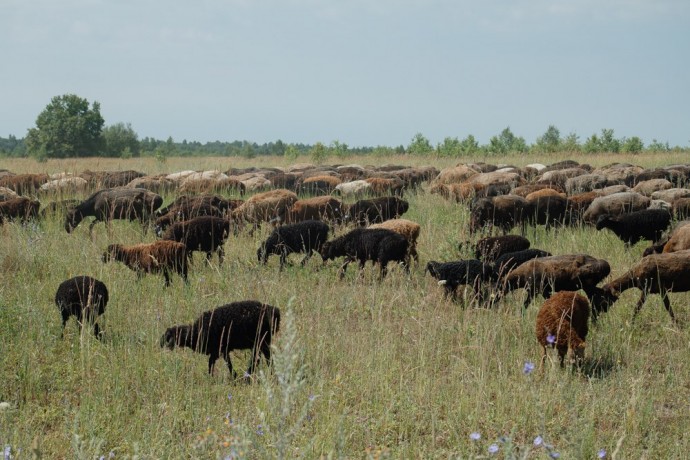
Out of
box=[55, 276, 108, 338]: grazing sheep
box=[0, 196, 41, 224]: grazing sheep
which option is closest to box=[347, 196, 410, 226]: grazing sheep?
box=[55, 276, 108, 338]: grazing sheep

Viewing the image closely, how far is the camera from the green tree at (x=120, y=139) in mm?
82588

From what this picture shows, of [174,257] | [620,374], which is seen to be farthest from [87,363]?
[620,374]

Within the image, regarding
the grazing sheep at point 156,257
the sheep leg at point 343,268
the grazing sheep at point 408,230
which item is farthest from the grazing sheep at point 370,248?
the grazing sheep at point 156,257

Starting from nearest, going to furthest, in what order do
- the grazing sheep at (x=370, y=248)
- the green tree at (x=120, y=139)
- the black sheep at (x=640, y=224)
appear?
1. the grazing sheep at (x=370, y=248)
2. the black sheep at (x=640, y=224)
3. the green tree at (x=120, y=139)

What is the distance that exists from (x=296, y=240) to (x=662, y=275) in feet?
16.1

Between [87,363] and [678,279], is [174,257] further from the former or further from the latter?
[678,279]

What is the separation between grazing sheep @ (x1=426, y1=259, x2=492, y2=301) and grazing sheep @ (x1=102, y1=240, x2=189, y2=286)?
3.19 meters

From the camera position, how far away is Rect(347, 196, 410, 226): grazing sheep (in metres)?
12.1

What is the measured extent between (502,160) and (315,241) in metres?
24.9

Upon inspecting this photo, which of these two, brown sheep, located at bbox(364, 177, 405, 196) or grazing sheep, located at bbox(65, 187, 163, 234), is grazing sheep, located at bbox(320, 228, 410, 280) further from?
brown sheep, located at bbox(364, 177, 405, 196)

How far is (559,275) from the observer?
23.1ft

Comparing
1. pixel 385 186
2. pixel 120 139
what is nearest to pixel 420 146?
pixel 385 186

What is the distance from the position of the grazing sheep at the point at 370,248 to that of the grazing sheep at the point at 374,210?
101 inches

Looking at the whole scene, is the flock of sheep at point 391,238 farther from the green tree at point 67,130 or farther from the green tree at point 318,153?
the green tree at point 67,130
